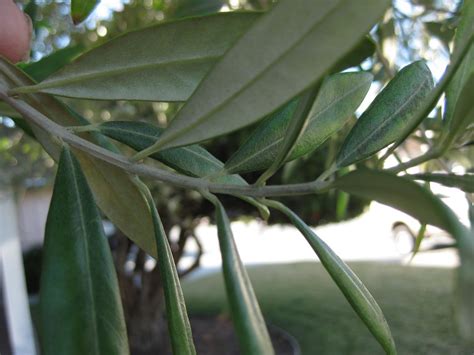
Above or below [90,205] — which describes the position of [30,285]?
above

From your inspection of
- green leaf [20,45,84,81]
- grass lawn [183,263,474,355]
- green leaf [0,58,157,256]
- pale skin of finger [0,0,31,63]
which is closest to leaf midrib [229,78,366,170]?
green leaf [0,58,157,256]

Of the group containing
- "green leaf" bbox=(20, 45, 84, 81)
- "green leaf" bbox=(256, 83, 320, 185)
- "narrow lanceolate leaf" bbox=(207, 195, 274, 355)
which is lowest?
"narrow lanceolate leaf" bbox=(207, 195, 274, 355)

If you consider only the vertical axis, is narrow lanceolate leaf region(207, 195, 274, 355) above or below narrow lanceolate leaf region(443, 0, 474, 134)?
below

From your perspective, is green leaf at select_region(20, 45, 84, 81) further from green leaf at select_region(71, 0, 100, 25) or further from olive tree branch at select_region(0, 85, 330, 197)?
olive tree branch at select_region(0, 85, 330, 197)

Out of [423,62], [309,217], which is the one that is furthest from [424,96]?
[309,217]

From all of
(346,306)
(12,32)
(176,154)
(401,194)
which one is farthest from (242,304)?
(346,306)

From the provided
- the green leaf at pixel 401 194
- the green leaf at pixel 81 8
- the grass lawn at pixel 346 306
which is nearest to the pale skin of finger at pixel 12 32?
the green leaf at pixel 81 8

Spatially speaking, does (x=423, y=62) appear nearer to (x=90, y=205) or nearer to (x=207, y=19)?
(x=207, y=19)
